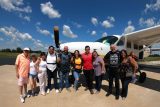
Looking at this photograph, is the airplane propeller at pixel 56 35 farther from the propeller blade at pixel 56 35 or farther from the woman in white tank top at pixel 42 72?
the woman in white tank top at pixel 42 72

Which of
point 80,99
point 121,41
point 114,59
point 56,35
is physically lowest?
point 80,99

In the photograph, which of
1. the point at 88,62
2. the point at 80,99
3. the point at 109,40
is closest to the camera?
the point at 80,99

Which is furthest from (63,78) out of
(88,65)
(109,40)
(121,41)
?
(121,41)

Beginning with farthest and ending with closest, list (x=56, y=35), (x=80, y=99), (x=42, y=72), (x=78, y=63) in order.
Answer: (x=56, y=35) < (x=78, y=63) < (x=42, y=72) < (x=80, y=99)

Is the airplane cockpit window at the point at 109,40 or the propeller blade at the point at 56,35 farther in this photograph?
the airplane cockpit window at the point at 109,40

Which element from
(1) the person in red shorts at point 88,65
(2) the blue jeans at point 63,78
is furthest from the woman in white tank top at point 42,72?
(1) the person in red shorts at point 88,65

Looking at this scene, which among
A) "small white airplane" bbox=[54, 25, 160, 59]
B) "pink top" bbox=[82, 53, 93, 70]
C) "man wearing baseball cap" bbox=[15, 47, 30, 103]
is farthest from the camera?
"small white airplane" bbox=[54, 25, 160, 59]

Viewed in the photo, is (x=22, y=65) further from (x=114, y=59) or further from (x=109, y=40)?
(x=109, y=40)

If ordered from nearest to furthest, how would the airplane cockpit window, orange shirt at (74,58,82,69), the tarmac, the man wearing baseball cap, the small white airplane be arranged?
the tarmac, the man wearing baseball cap, orange shirt at (74,58,82,69), the small white airplane, the airplane cockpit window

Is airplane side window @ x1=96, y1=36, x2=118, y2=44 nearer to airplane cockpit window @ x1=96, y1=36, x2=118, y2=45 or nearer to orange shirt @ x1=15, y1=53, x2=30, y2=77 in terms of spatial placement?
airplane cockpit window @ x1=96, y1=36, x2=118, y2=45

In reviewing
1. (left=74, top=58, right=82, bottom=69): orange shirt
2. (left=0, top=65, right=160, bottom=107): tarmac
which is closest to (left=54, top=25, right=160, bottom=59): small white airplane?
(left=74, top=58, right=82, bottom=69): orange shirt

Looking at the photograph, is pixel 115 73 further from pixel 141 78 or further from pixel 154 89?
pixel 141 78

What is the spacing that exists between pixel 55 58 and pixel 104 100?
240 centimetres

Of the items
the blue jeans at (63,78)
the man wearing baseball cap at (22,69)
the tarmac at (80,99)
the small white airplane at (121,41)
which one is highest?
the small white airplane at (121,41)
